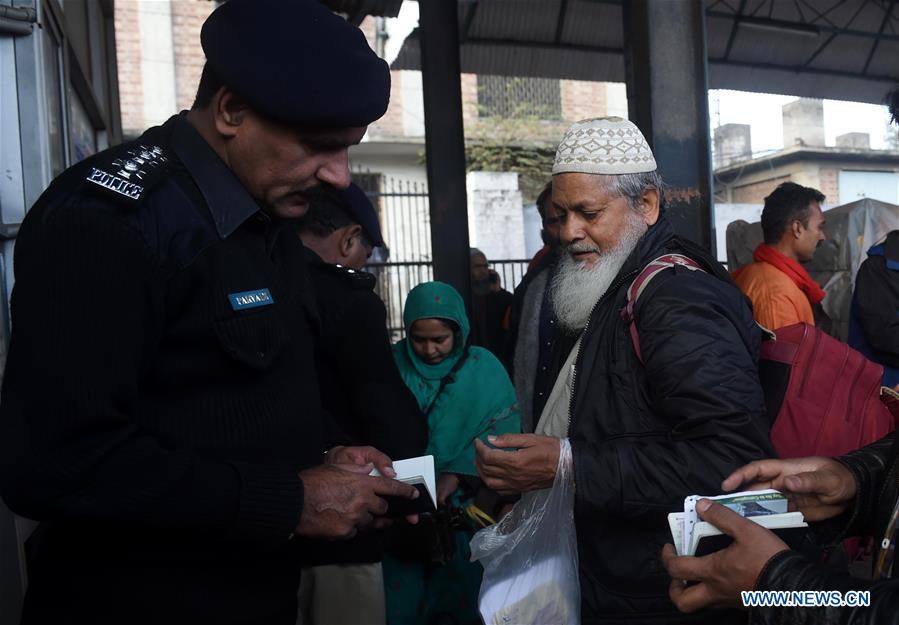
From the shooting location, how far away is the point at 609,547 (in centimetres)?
202

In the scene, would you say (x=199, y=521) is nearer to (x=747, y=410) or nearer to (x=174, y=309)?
(x=174, y=309)

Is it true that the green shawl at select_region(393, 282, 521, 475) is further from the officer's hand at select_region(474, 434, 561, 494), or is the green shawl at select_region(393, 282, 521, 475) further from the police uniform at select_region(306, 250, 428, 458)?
the officer's hand at select_region(474, 434, 561, 494)

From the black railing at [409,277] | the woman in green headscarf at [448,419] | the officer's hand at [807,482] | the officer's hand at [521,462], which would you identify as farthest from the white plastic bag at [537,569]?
the black railing at [409,277]

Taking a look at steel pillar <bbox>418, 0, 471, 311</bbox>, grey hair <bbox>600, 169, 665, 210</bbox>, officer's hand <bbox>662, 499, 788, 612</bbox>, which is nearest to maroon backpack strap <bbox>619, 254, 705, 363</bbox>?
grey hair <bbox>600, 169, 665, 210</bbox>

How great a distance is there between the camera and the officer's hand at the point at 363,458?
182 centimetres

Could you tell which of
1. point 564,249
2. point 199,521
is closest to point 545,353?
point 564,249

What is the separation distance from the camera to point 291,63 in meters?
1.41

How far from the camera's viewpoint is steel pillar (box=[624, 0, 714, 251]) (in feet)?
13.0

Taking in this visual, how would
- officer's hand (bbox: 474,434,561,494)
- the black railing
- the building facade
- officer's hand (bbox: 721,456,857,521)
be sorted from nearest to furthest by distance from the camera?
1. officer's hand (bbox: 721,456,857,521)
2. officer's hand (bbox: 474,434,561,494)
3. the building facade
4. the black railing

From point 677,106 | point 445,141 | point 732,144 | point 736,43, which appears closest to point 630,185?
point 677,106

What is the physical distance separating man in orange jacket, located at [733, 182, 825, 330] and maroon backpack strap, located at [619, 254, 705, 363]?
2613mm

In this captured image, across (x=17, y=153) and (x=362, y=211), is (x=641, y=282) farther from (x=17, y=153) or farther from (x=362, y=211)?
(x=17, y=153)

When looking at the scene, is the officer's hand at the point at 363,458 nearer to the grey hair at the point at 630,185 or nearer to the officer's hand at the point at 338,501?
the officer's hand at the point at 338,501

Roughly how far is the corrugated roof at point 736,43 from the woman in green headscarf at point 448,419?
571 cm
